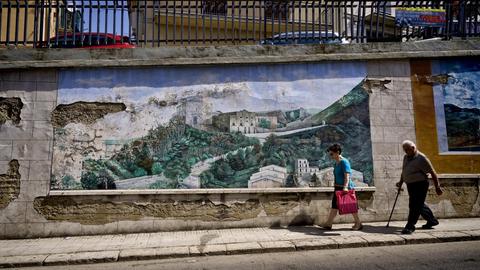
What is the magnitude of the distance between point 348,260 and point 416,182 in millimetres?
2456

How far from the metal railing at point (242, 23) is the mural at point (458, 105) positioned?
1056mm

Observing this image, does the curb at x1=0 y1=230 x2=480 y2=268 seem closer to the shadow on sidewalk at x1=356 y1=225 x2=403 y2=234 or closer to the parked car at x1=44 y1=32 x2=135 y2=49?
the shadow on sidewalk at x1=356 y1=225 x2=403 y2=234

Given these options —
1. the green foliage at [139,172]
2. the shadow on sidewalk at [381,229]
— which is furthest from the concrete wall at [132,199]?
the shadow on sidewalk at [381,229]

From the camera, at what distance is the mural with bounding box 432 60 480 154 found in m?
8.38

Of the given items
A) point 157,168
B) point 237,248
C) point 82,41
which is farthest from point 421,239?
point 82,41

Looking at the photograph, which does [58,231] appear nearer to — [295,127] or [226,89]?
[226,89]

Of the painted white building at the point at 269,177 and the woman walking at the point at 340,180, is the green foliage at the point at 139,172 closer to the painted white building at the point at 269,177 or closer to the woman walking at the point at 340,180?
the painted white building at the point at 269,177

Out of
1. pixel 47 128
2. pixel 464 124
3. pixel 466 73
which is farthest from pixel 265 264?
pixel 466 73

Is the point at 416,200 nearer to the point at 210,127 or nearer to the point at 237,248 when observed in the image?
the point at 237,248

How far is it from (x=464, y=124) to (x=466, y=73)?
4.00ft

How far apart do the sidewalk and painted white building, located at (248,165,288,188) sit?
926 millimetres

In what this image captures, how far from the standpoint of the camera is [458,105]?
857 centimetres

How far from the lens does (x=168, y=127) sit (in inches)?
312

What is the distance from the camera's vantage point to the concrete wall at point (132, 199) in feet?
24.2
